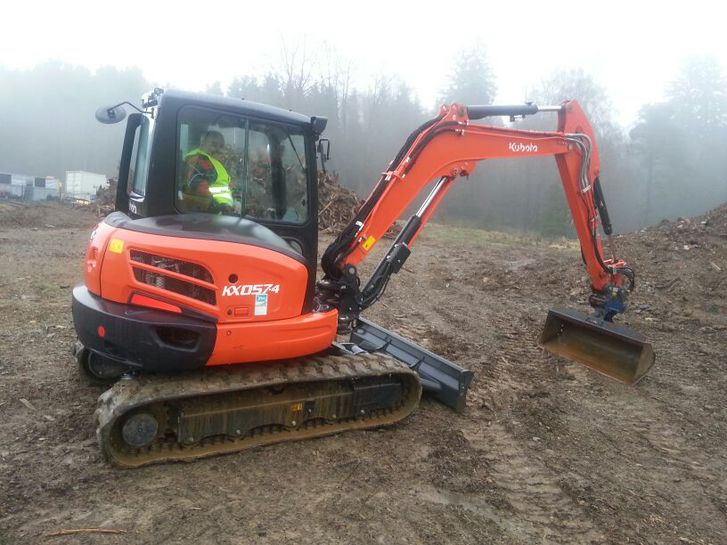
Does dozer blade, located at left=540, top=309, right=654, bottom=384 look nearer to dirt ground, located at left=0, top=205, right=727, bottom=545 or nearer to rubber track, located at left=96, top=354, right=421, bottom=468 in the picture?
dirt ground, located at left=0, top=205, right=727, bottom=545

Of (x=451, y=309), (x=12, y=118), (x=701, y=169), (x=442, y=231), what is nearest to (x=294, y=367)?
(x=451, y=309)

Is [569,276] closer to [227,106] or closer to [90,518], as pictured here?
[227,106]

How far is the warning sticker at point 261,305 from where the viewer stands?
12.6ft

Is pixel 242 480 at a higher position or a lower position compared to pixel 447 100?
lower

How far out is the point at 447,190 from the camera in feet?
18.1

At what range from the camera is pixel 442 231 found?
945 inches

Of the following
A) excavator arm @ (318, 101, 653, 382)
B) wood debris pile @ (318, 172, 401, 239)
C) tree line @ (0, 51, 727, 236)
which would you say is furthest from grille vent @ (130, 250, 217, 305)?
tree line @ (0, 51, 727, 236)

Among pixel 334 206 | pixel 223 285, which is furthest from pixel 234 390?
pixel 334 206

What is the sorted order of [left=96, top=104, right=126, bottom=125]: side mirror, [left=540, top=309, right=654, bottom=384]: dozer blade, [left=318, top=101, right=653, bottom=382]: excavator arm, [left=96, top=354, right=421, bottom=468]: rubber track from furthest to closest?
[left=540, top=309, right=654, bottom=384]: dozer blade, [left=318, top=101, right=653, bottom=382]: excavator arm, [left=96, top=104, right=126, bottom=125]: side mirror, [left=96, top=354, right=421, bottom=468]: rubber track

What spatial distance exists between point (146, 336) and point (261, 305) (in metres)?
0.76

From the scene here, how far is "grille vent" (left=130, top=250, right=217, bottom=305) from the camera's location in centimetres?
358

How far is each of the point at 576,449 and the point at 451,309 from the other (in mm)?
4824

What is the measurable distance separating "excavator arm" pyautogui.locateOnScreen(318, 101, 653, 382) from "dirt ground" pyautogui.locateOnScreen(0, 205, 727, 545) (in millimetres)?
986

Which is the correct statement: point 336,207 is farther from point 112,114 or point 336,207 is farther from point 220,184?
point 220,184
